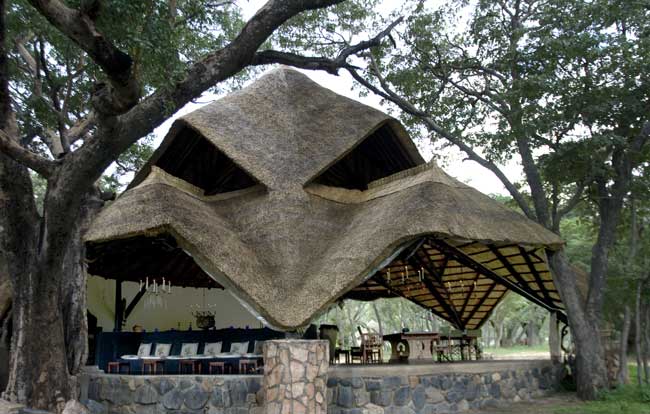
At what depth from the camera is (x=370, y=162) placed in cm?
1471

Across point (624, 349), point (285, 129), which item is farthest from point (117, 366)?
point (624, 349)

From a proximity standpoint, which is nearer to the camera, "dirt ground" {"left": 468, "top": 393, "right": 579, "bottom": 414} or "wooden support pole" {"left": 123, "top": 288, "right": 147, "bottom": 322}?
"dirt ground" {"left": 468, "top": 393, "right": 579, "bottom": 414}

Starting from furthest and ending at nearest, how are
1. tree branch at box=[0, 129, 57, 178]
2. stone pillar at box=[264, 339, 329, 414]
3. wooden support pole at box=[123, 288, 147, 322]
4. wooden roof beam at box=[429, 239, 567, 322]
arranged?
wooden support pole at box=[123, 288, 147, 322] < wooden roof beam at box=[429, 239, 567, 322] < stone pillar at box=[264, 339, 329, 414] < tree branch at box=[0, 129, 57, 178]

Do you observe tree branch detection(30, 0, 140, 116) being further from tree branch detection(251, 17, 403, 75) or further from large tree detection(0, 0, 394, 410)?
tree branch detection(251, 17, 403, 75)

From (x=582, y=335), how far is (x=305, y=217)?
20.5ft

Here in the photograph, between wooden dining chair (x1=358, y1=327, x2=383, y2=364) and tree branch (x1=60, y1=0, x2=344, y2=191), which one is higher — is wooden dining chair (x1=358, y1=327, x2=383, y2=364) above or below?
below

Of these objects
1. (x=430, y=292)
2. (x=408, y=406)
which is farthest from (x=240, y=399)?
(x=430, y=292)

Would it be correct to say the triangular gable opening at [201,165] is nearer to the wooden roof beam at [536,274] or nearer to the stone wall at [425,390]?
the stone wall at [425,390]

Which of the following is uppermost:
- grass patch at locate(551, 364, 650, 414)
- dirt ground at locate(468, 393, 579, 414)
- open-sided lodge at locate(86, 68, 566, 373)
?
open-sided lodge at locate(86, 68, 566, 373)

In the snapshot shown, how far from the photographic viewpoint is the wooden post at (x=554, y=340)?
13.0 metres

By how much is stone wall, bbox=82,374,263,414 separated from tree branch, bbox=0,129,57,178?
12.7 feet

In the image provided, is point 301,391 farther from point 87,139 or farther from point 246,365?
point 87,139

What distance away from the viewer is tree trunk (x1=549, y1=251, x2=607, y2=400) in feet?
36.6

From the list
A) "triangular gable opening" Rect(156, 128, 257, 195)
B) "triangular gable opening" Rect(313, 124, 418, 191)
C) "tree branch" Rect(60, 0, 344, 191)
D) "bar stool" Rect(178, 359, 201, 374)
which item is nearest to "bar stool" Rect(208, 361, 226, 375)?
"bar stool" Rect(178, 359, 201, 374)
